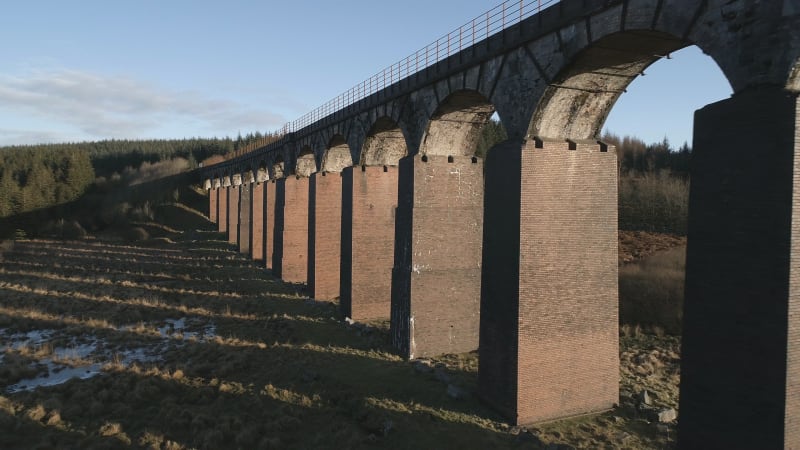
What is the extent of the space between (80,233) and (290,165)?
126ft

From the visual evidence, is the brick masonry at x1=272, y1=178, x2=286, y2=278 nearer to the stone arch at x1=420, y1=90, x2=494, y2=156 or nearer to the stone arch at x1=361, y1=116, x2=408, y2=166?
the stone arch at x1=361, y1=116, x2=408, y2=166

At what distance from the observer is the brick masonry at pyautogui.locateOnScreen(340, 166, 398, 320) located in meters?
18.1

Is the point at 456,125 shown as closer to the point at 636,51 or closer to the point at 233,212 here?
the point at 636,51

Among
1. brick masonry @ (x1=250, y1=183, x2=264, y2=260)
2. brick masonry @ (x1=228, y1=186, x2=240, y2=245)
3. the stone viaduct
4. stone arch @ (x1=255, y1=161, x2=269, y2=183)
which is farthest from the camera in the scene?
brick masonry @ (x1=228, y1=186, x2=240, y2=245)

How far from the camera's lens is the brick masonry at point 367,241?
18.1 metres

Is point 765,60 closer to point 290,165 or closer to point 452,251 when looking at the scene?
point 452,251

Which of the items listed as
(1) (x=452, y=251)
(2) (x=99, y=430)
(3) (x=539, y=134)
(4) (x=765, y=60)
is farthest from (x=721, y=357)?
(2) (x=99, y=430)

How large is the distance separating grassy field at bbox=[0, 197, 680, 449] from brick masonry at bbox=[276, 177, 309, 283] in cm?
335

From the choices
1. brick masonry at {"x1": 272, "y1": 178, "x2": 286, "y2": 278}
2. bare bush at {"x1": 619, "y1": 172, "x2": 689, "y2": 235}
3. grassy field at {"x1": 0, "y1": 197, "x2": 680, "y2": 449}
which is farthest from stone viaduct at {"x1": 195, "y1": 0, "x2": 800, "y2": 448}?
bare bush at {"x1": 619, "y1": 172, "x2": 689, "y2": 235}

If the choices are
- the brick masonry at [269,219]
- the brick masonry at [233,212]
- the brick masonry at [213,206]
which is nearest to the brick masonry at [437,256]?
the brick masonry at [269,219]

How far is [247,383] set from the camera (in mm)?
12359

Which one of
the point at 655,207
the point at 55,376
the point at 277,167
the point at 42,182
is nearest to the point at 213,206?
the point at 42,182

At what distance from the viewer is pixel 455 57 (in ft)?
42.3

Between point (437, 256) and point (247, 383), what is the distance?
6312 millimetres
